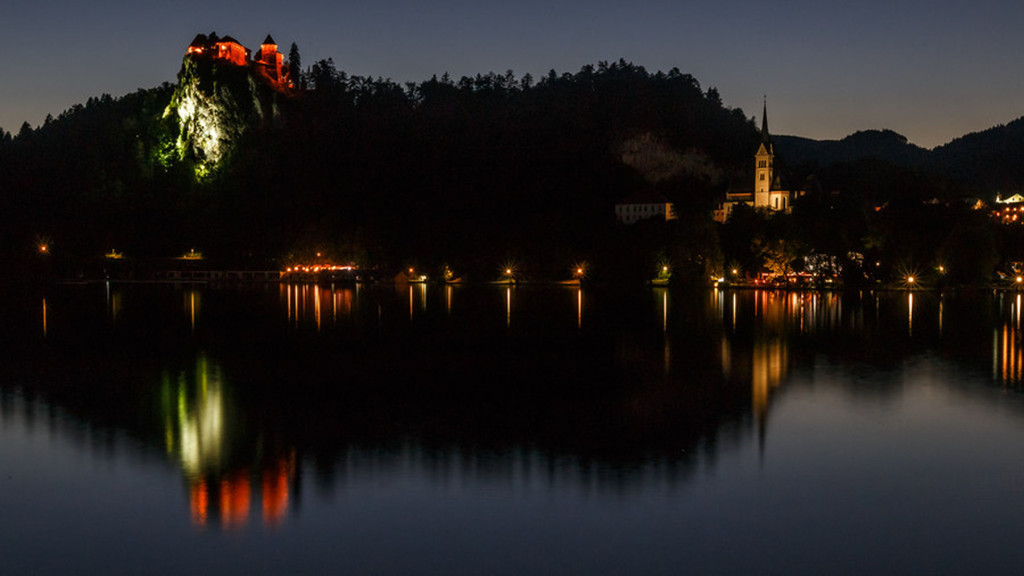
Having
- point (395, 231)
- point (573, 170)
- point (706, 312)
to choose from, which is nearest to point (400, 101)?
point (573, 170)

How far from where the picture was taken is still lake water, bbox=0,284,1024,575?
9836 millimetres

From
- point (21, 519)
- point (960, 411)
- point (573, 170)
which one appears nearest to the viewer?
point (21, 519)

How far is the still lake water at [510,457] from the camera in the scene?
9.84 m

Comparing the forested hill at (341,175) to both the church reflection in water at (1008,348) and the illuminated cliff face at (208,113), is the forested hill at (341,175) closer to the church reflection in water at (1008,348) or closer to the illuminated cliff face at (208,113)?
the illuminated cliff face at (208,113)

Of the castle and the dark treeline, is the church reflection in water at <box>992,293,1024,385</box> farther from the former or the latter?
the castle

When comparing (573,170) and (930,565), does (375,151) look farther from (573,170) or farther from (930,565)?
(930,565)

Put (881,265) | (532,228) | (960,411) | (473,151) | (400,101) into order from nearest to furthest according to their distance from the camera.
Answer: (960,411) → (881,265) → (532,228) → (473,151) → (400,101)

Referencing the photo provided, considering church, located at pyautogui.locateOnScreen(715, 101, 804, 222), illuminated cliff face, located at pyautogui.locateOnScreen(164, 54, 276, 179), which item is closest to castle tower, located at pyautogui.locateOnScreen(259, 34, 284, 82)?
illuminated cliff face, located at pyautogui.locateOnScreen(164, 54, 276, 179)

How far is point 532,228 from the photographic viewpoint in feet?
308

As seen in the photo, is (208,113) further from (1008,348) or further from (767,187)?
(1008,348)

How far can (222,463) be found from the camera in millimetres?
13344

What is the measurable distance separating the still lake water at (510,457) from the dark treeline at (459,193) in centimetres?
5243

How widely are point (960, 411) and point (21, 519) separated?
57.8 ft

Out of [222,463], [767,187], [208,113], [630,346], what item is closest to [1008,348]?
[630,346]
